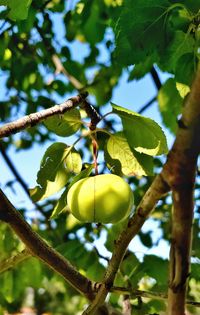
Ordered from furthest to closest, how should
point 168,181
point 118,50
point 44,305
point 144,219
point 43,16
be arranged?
point 44,305
point 43,16
point 118,50
point 144,219
point 168,181

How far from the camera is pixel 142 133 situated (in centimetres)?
126

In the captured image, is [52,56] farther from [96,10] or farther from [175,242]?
[175,242]

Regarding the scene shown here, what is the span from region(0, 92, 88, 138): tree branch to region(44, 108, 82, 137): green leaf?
5.1 inches

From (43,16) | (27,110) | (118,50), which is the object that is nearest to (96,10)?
(43,16)

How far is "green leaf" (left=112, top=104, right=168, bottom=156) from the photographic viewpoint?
4.09 ft

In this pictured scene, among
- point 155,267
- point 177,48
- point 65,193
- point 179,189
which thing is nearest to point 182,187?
point 179,189

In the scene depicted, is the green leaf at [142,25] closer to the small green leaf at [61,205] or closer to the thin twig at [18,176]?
the small green leaf at [61,205]

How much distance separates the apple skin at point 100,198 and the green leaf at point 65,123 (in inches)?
7.9

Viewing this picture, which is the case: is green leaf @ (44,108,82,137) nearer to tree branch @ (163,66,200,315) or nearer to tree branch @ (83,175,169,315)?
tree branch @ (83,175,169,315)

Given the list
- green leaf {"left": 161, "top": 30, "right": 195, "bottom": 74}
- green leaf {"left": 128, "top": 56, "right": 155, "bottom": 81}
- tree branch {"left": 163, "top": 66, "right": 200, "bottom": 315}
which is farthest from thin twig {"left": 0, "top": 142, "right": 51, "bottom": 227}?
tree branch {"left": 163, "top": 66, "right": 200, "bottom": 315}

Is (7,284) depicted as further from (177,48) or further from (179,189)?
(179,189)

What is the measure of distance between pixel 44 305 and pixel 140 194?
5215 millimetres

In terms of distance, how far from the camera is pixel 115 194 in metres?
1.27

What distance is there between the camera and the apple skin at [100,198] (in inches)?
49.9
